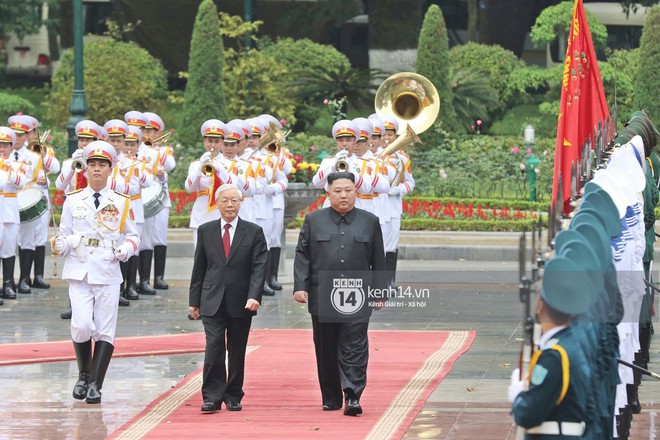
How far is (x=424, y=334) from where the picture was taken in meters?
15.2

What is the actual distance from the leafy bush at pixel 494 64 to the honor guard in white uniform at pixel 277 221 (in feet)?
63.6

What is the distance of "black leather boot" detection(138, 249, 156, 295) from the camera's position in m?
18.4

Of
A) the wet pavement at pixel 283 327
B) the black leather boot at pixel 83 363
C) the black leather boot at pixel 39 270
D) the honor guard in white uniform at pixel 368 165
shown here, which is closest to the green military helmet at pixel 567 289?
the wet pavement at pixel 283 327

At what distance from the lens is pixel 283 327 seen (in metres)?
15.8

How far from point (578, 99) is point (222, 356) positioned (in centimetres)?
373

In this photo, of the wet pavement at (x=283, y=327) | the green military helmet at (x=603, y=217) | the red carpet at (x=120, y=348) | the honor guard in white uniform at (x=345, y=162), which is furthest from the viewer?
the honor guard in white uniform at (x=345, y=162)

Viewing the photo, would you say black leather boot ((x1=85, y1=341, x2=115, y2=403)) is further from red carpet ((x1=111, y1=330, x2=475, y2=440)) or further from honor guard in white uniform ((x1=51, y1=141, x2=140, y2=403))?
red carpet ((x1=111, y1=330, x2=475, y2=440))

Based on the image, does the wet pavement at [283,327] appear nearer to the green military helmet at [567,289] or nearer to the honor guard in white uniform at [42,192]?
the honor guard in white uniform at [42,192]

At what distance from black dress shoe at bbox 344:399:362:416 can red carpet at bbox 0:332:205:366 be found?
331 cm

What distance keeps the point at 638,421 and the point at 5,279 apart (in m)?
9.41

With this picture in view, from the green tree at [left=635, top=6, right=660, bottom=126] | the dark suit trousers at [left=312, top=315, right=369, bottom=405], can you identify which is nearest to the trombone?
the green tree at [left=635, top=6, right=660, bottom=126]

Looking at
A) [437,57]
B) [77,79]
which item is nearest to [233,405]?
[77,79]

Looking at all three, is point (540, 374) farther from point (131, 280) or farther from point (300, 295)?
point (131, 280)

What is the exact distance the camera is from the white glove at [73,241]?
38.1 feet
